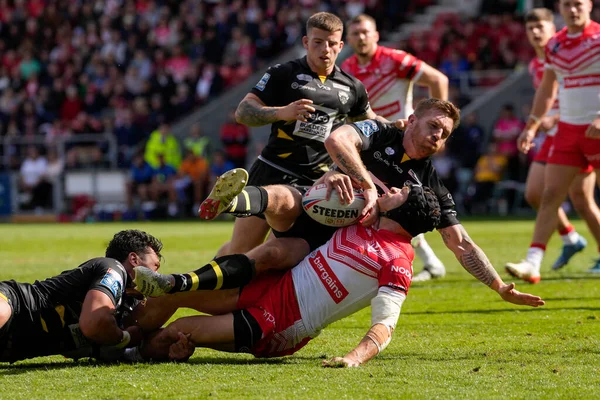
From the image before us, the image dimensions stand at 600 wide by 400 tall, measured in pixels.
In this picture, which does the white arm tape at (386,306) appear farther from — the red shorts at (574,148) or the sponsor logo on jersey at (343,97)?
the red shorts at (574,148)

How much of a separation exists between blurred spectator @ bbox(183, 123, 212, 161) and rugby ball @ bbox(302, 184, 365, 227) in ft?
62.3

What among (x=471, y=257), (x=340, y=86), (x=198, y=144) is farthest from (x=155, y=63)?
(x=471, y=257)

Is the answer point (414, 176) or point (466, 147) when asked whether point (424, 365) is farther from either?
point (466, 147)

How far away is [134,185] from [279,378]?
20714mm

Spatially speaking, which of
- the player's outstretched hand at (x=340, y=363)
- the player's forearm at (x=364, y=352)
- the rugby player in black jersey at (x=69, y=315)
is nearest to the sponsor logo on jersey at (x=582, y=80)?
the player's forearm at (x=364, y=352)

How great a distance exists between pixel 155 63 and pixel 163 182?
593 centimetres

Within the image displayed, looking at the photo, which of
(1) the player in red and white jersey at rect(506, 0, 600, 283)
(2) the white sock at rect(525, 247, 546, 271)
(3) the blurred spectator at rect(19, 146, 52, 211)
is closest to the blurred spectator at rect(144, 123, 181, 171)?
(3) the blurred spectator at rect(19, 146, 52, 211)

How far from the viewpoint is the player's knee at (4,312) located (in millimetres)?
5453

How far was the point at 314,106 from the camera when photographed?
7660 mm

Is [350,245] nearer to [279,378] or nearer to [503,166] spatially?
[279,378]

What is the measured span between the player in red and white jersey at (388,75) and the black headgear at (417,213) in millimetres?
4090

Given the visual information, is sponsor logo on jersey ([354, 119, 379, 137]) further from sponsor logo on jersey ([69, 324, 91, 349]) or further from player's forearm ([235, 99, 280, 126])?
sponsor logo on jersey ([69, 324, 91, 349])

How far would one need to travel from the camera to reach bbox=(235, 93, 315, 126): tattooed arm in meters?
6.59

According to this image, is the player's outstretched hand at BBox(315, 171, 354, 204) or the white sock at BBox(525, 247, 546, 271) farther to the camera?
the white sock at BBox(525, 247, 546, 271)
